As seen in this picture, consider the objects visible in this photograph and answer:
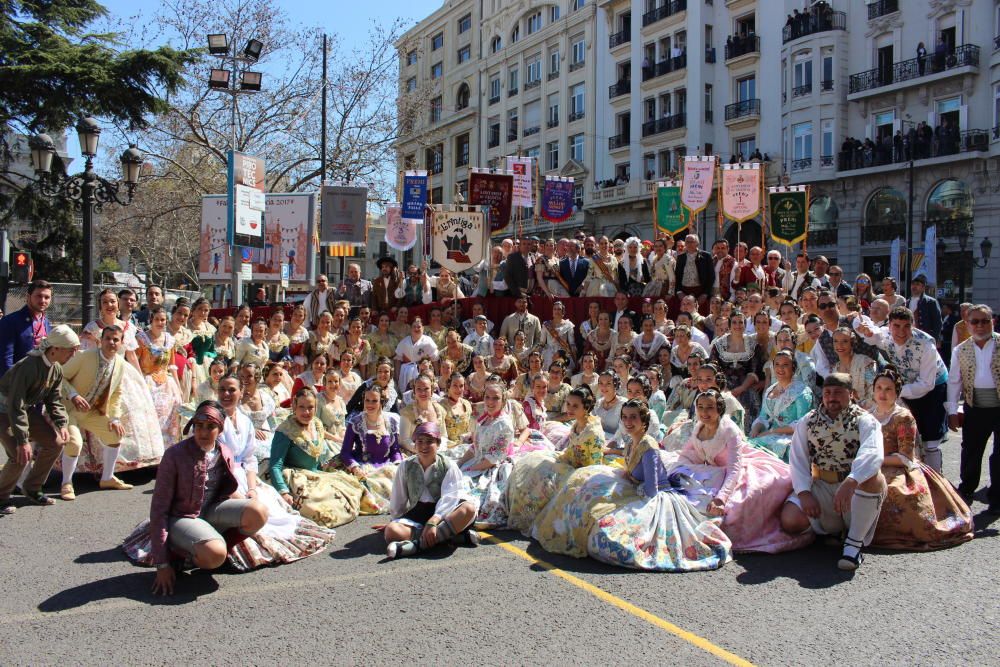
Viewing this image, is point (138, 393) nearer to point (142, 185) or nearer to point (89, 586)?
point (89, 586)

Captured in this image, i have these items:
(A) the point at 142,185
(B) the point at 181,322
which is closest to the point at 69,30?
(A) the point at 142,185

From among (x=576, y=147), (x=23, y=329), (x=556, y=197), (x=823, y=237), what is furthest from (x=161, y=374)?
(x=576, y=147)

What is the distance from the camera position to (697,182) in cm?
1589

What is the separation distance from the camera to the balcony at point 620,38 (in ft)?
121

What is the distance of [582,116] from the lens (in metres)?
39.6

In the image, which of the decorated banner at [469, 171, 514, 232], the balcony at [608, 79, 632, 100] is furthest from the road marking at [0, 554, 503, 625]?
the balcony at [608, 79, 632, 100]

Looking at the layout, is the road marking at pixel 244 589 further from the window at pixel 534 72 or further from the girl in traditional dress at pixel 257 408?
the window at pixel 534 72

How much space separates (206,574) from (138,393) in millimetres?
3323

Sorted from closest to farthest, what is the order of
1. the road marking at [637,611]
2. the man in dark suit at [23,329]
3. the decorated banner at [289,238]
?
the road marking at [637,611] < the man in dark suit at [23,329] < the decorated banner at [289,238]

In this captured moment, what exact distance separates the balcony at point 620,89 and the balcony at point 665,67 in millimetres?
1309

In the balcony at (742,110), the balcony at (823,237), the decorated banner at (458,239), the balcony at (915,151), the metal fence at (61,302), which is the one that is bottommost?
the metal fence at (61,302)

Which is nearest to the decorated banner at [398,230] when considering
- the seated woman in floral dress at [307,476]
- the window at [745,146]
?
the seated woman in floral dress at [307,476]

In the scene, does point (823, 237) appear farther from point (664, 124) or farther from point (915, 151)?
point (664, 124)

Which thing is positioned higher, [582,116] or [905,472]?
[582,116]
